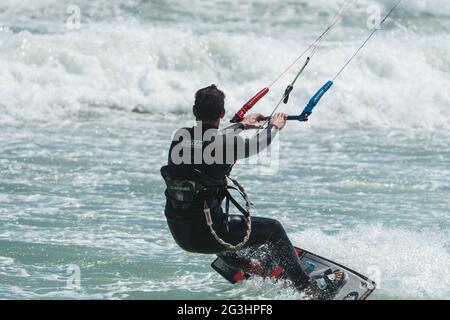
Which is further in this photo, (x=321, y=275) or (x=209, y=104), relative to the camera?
(x=321, y=275)

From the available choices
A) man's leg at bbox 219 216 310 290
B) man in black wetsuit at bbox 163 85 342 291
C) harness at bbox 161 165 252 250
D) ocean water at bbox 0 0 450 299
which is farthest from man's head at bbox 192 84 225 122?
ocean water at bbox 0 0 450 299

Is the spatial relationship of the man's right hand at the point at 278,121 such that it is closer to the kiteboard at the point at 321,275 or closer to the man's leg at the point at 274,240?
the man's leg at the point at 274,240

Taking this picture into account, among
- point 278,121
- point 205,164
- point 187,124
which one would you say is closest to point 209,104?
point 205,164

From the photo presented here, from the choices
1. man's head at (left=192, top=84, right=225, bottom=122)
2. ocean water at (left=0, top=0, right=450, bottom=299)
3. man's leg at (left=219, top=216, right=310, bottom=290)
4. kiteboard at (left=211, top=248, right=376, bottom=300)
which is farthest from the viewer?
ocean water at (left=0, top=0, right=450, bottom=299)

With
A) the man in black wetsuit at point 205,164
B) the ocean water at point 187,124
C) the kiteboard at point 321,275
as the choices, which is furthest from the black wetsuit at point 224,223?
the ocean water at point 187,124

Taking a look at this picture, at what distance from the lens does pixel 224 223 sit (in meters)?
6.40

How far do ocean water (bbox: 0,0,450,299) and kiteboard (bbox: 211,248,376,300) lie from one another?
A: 0.15 meters

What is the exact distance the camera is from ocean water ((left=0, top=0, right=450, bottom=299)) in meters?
7.99

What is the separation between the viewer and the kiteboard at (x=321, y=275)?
6.84 m

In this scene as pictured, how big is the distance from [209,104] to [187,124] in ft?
31.7

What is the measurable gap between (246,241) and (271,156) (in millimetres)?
6167

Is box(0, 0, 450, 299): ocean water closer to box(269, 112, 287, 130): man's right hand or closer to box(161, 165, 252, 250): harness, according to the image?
box(161, 165, 252, 250): harness

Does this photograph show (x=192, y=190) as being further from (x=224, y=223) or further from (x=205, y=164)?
(x=224, y=223)

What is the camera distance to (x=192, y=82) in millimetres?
17531
